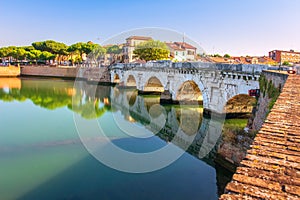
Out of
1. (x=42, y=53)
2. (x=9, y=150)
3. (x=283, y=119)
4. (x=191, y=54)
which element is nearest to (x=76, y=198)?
(x=9, y=150)

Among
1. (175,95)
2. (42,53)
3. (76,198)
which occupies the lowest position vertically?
(76,198)

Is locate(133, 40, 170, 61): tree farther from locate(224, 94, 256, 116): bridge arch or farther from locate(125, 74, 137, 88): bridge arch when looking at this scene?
locate(224, 94, 256, 116): bridge arch

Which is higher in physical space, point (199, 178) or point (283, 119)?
point (283, 119)

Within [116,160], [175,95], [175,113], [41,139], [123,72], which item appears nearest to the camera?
[116,160]

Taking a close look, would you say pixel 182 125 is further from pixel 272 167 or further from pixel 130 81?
pixel 130 81

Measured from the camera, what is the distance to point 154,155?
508 inches

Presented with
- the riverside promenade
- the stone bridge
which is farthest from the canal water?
the riverside promenade

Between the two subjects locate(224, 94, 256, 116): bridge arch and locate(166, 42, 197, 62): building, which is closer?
locate(224, 94, 256, 116): bridge arch

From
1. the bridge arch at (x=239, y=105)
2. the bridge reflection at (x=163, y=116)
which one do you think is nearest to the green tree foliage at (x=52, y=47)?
the bridge reflection at (x=163, y=116)

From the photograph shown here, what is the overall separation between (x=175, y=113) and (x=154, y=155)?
9.91 metres

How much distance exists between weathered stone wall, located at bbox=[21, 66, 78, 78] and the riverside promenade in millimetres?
57450

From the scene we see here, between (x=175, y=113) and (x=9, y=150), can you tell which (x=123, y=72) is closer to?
(x=175, y=113)

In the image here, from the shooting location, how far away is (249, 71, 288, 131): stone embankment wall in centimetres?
979

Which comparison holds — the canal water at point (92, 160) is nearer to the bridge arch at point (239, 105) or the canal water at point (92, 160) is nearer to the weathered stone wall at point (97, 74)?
the bridge arch at point (239, 105)
